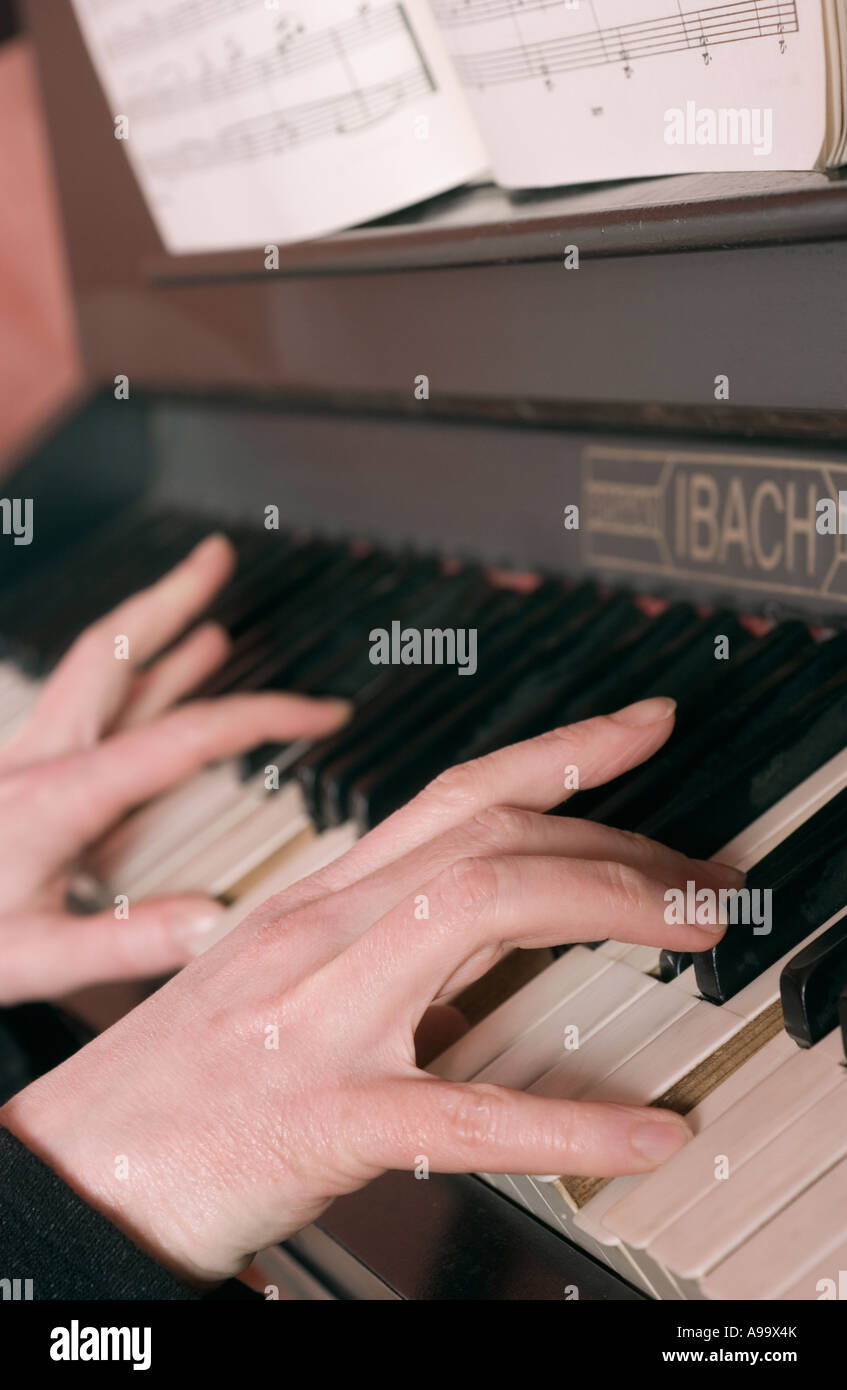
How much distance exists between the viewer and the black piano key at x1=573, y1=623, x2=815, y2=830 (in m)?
0.94

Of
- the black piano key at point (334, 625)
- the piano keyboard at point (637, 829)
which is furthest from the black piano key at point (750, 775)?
the black piano key at point (334, 625)

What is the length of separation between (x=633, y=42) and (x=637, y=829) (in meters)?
0.55

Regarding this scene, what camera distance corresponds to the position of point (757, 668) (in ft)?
3.31

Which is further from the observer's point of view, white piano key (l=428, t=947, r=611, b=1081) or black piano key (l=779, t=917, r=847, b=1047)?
white piano key (l=428, t=947, r=611, b=1081)

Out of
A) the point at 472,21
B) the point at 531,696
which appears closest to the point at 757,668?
→ the point at 531,696

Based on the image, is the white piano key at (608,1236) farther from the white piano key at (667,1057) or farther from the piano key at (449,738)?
the piano key at (449,738)

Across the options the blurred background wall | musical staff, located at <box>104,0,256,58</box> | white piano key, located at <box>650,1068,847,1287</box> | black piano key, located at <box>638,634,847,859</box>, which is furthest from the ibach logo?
the blurred background wall

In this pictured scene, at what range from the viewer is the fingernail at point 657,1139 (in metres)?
0.71

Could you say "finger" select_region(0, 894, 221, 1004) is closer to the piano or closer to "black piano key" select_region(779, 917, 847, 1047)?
the piano

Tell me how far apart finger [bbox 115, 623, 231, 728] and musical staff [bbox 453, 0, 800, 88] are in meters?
0.68

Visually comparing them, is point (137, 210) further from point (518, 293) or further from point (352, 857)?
point (352, 857)

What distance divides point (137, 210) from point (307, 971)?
129 cm
